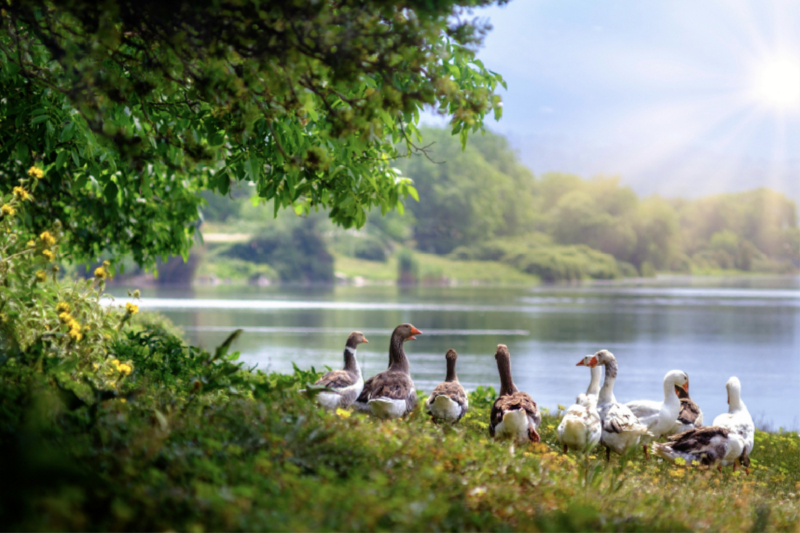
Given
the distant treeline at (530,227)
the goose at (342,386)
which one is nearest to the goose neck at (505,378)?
the goose at (342,386)

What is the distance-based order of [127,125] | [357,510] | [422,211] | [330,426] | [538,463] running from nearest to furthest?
[357,510] < [330,426] < [538,463] < [127,125] < [422,211]

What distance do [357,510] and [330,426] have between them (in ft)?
4.73

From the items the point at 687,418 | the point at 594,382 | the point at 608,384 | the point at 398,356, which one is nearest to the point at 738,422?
the point at 687,418

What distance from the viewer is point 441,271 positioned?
280ft

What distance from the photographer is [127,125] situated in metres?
6.09

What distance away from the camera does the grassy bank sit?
3.06 m

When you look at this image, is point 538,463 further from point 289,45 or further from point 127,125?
point 127,125

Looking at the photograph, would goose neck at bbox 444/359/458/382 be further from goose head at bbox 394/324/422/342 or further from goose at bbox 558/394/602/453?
goose at bbox 558/394/602/453

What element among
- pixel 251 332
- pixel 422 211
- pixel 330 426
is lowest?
pixel 251 332

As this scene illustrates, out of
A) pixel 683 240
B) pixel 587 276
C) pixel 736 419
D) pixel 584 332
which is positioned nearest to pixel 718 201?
pixel 683 240

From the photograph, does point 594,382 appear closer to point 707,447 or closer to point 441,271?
point 707,447

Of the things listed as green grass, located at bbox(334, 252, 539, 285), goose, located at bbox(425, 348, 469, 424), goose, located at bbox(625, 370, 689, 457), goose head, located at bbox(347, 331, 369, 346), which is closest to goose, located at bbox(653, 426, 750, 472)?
goose, located at bbox(625, 370, 689, 457)

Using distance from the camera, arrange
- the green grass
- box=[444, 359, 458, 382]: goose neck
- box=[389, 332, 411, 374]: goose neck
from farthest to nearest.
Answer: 1. the green grass
2. box=[444, 359, 458, 382]: goose neck
3. box=[389, 332, 411, 374]: goose neck

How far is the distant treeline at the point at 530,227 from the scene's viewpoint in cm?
8300
